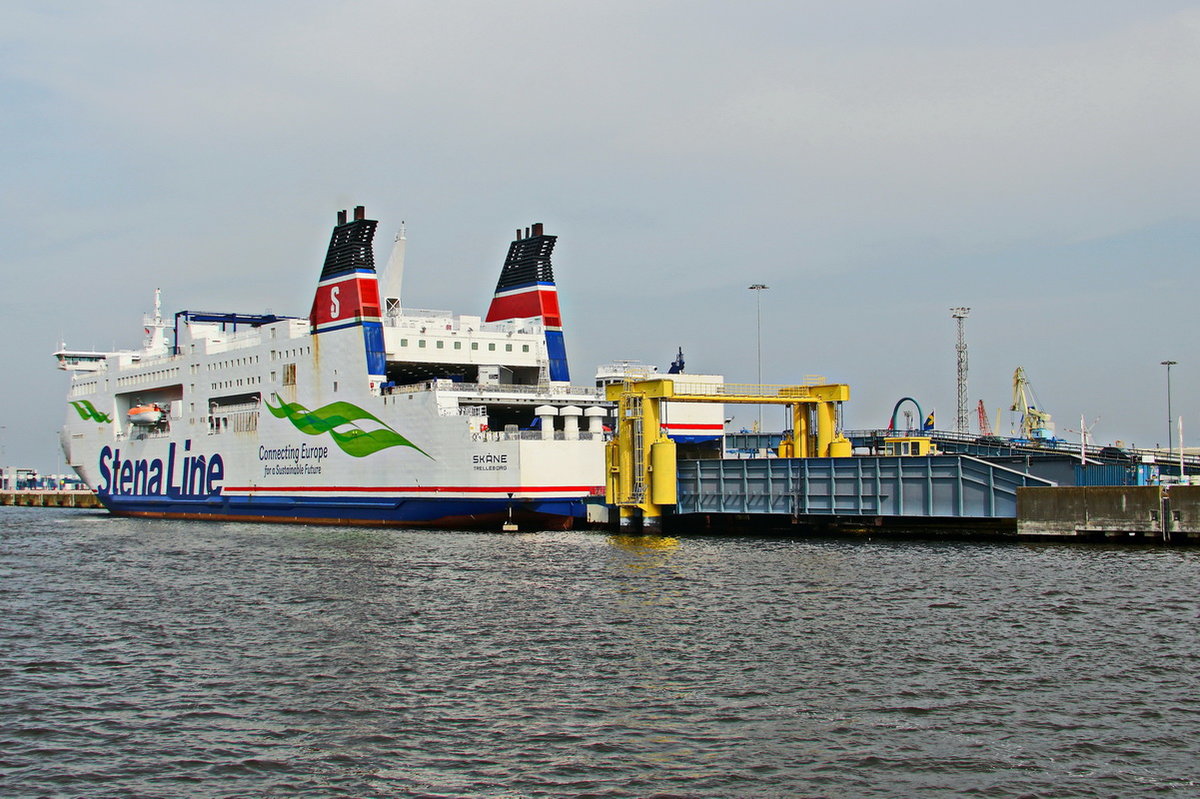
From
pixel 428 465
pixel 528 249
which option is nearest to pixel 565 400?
pixel 428 465

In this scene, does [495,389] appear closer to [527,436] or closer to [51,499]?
[527,436]

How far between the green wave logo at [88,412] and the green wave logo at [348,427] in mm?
22257

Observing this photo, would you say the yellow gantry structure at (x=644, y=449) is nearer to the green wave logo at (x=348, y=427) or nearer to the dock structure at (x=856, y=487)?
the dock structure at (x=856, y=487)

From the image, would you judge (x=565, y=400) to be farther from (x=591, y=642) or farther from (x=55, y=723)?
(x=55, y=723)

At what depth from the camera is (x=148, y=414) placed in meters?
67.9

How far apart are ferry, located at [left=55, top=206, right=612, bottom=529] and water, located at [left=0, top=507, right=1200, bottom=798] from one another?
13.8 metres

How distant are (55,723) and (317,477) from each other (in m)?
39.5

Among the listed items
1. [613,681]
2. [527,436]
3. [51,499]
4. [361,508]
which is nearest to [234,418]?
[361,508]

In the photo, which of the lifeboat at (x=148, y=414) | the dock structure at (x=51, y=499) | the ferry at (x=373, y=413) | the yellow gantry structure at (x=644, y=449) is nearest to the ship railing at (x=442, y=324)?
the ferry at (x=373, y=413)

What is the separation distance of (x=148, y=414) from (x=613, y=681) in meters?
55.9

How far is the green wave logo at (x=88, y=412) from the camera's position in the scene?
2884 inches

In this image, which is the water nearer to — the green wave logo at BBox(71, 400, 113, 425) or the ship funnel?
the ship funnel

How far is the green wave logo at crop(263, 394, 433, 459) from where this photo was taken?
50.8 m

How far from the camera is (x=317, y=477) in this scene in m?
55.4
